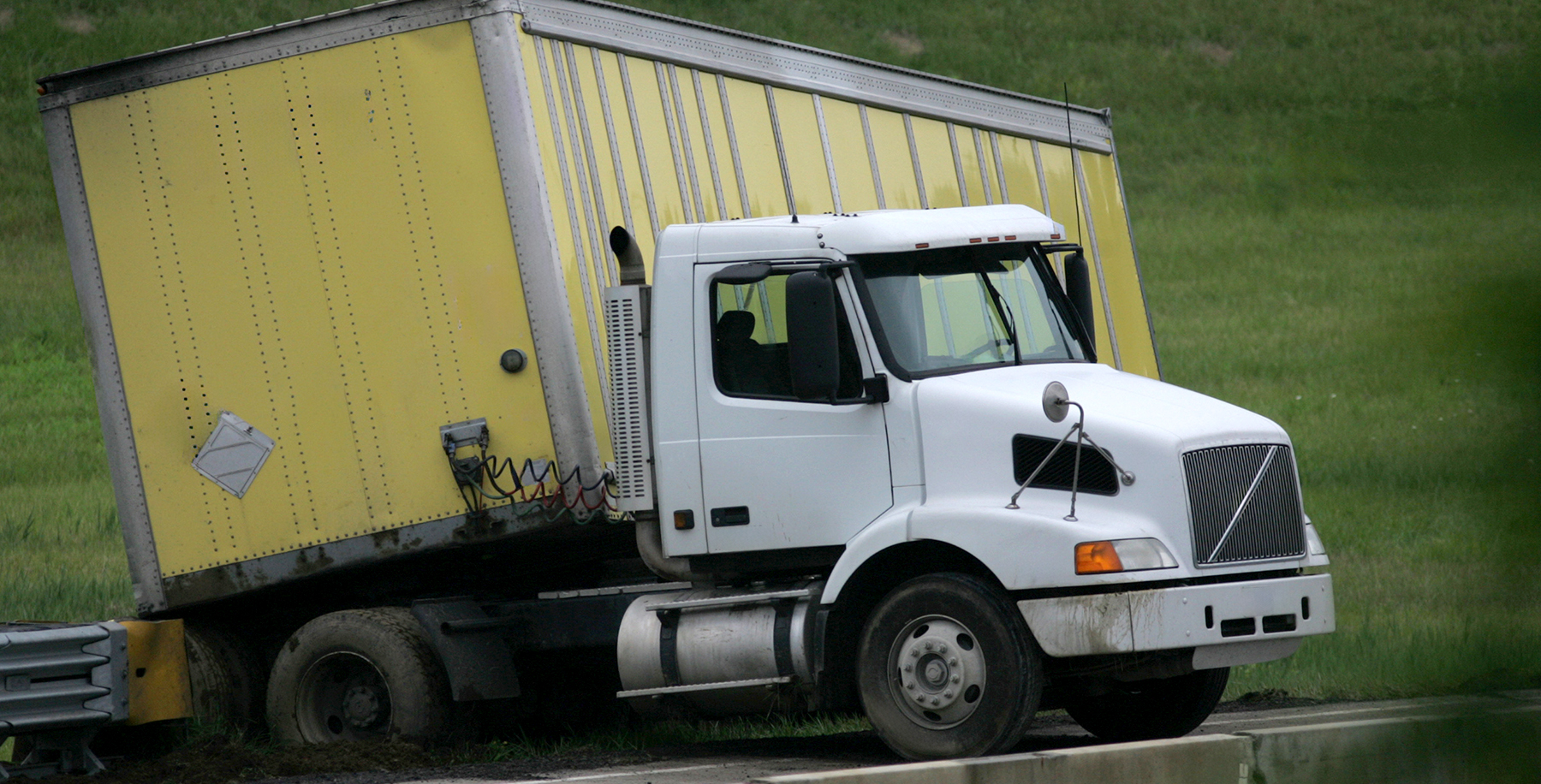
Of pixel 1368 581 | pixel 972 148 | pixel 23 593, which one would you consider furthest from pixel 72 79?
pixel 1368 581

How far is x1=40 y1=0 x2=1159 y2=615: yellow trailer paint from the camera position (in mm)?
8781

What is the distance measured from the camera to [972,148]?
10.8m

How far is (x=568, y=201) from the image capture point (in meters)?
8.85

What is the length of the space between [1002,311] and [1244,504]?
1.64 m

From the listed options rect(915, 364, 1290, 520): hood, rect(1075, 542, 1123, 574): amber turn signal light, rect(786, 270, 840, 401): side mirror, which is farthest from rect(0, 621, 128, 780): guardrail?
rect(1075, 542, 1123, 574): amber turn signal light

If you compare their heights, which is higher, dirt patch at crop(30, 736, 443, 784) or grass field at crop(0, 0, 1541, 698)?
grass field at crop(0, 0, 1541, 698)

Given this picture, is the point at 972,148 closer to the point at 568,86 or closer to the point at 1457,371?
the point at 568,86

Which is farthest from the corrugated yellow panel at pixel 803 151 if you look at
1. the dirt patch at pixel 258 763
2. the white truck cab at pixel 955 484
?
the dirt patch at pixel 258 763

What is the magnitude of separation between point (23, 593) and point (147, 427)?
6.80 metres

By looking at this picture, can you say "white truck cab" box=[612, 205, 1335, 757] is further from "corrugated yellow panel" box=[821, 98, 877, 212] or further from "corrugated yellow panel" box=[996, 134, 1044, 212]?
"corrugated yellow panel" box=[996, 134, 1044, 212]

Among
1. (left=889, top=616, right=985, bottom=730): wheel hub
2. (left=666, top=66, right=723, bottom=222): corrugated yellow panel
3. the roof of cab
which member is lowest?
(left=889, top=616, right=985, bottom=730): wheel hub

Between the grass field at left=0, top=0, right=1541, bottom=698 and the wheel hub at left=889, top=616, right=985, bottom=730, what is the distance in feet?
5.94

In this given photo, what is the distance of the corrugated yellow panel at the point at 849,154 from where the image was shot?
1005cm

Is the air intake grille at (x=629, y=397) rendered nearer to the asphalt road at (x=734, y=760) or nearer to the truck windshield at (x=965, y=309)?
the truck windshield at (x=965, y=309)
